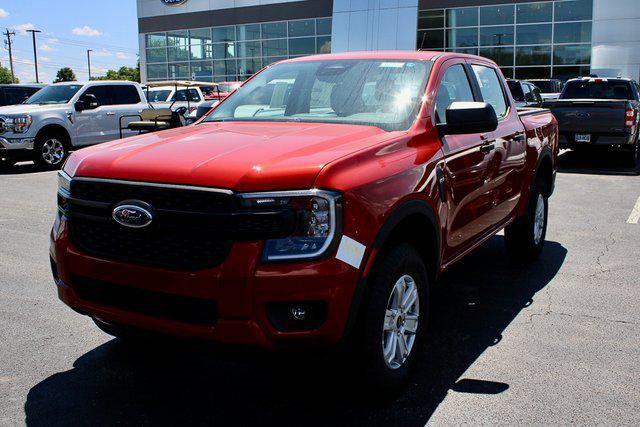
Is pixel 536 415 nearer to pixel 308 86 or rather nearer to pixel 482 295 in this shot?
pixel 482 295

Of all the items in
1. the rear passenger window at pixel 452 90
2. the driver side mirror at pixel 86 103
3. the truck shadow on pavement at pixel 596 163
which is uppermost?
the rear passenger window at pixel 452 90

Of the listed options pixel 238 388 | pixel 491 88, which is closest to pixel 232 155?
pixel 238 388

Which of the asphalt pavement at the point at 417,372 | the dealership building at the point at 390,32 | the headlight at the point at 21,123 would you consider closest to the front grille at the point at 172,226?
the asphalt pavement at the point at 417,372

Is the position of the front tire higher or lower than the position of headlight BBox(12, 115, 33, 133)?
lower

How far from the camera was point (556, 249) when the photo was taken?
23.0 feet

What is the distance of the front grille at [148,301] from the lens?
2.99m

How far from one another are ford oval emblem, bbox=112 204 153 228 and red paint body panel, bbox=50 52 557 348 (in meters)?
0.15

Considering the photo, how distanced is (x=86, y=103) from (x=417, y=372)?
13.4m

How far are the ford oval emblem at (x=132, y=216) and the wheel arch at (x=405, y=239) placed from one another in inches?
39.5

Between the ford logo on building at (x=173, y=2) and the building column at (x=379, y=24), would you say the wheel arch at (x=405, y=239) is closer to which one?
the building column at (x=379, y=24)

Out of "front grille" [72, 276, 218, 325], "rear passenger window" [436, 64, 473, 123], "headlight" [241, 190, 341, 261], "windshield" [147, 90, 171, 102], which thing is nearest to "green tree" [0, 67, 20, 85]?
"windshield" [147, 90, 171, 102]

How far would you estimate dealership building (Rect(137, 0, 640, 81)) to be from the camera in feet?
110

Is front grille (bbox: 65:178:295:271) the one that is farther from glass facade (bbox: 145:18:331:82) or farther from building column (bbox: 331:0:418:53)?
glass facade (bbox: 145:18:331:82)

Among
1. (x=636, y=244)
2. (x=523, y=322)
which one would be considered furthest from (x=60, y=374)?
(x=636, y=244)
